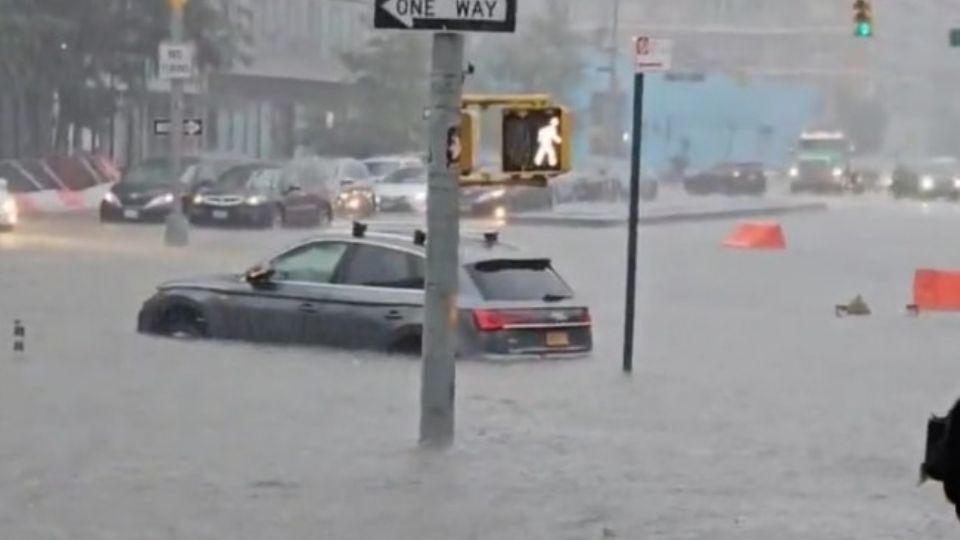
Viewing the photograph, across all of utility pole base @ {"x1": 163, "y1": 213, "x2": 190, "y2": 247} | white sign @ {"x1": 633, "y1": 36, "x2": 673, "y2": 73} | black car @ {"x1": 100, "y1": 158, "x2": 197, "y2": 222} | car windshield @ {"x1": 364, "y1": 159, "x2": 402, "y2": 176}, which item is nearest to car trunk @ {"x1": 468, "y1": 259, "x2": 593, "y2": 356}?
white sign @ {"x1": 633, "y1": 36, "x2": 673, "y2": 73}

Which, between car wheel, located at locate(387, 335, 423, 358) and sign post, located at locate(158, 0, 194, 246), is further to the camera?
sign post, located at locate(158, 0, 194, 246)

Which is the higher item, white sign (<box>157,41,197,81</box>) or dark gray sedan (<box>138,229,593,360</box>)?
white sign (<box>157,41,197,81</box>)

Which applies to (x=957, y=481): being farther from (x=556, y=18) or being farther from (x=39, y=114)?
(x=556, y=18)

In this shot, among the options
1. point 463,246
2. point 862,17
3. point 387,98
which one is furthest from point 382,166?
point 463,246

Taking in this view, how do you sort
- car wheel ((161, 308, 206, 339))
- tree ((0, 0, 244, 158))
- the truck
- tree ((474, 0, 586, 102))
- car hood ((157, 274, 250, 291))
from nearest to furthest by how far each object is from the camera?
car hood ((157, 274, 250, 291)) < car wheel ((161, 308, 206, 339)) < tree ((0, 0, 244, 158)) < tree ((474, 0, 586, 102)) < the truck

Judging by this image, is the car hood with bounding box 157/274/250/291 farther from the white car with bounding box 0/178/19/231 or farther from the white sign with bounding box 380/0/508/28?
the white car with bounding box 0/178/19/231

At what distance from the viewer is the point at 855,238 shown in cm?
5894

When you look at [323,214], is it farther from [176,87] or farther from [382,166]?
[382,166]

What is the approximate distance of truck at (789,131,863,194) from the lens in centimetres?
10200

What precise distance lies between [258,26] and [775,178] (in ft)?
104

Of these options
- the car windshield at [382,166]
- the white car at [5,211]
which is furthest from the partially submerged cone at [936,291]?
the car windshield at [382,166]

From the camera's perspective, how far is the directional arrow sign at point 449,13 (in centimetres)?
1675

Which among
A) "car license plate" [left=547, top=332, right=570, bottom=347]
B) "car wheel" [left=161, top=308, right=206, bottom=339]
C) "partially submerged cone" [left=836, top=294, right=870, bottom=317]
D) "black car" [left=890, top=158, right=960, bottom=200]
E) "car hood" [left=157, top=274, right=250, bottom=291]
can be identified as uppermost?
"car hood" [left=157, top=274, right=250, bottom=291]

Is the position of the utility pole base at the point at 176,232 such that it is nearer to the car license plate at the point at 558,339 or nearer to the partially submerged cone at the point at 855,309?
the partially submerged cone at the point at 855,309
